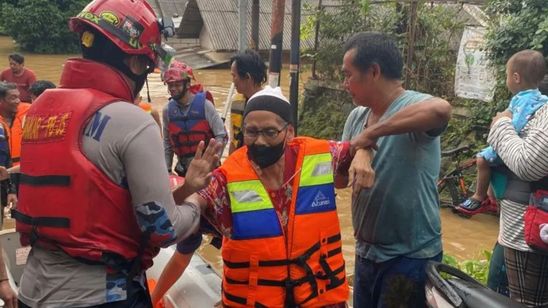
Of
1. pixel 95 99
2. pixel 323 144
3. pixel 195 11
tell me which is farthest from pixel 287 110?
pixel 195 11

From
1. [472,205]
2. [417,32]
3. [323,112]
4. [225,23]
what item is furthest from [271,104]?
[225,23]

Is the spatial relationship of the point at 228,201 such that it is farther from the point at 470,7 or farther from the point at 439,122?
the point at 470,7

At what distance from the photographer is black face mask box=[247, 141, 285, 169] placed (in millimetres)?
2148

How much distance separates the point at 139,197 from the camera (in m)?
1.85

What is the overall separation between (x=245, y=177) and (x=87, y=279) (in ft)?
2.09

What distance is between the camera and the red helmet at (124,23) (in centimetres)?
195

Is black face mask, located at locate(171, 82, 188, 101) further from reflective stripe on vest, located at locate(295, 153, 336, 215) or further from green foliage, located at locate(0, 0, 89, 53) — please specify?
green foliage, located at locate(0, 0, 89, 53)

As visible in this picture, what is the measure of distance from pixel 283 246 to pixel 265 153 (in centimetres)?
35

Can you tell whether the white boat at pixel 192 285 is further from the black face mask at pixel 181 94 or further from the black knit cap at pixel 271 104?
the black face mask at pixel 181 94

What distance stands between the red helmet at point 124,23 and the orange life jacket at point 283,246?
1.74 ft

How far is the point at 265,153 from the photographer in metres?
2.15

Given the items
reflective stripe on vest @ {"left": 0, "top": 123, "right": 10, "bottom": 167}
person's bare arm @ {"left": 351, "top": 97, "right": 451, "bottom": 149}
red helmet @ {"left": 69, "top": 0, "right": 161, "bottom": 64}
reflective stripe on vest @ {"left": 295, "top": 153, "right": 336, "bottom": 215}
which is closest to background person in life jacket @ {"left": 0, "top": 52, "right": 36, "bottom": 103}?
reflective stripe on vest @ {"left": 0, "top": 123, "right": 10, "bottom": 167}

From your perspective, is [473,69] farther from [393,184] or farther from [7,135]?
[393,184]

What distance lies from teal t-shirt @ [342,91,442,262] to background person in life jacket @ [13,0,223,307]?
75 cm
